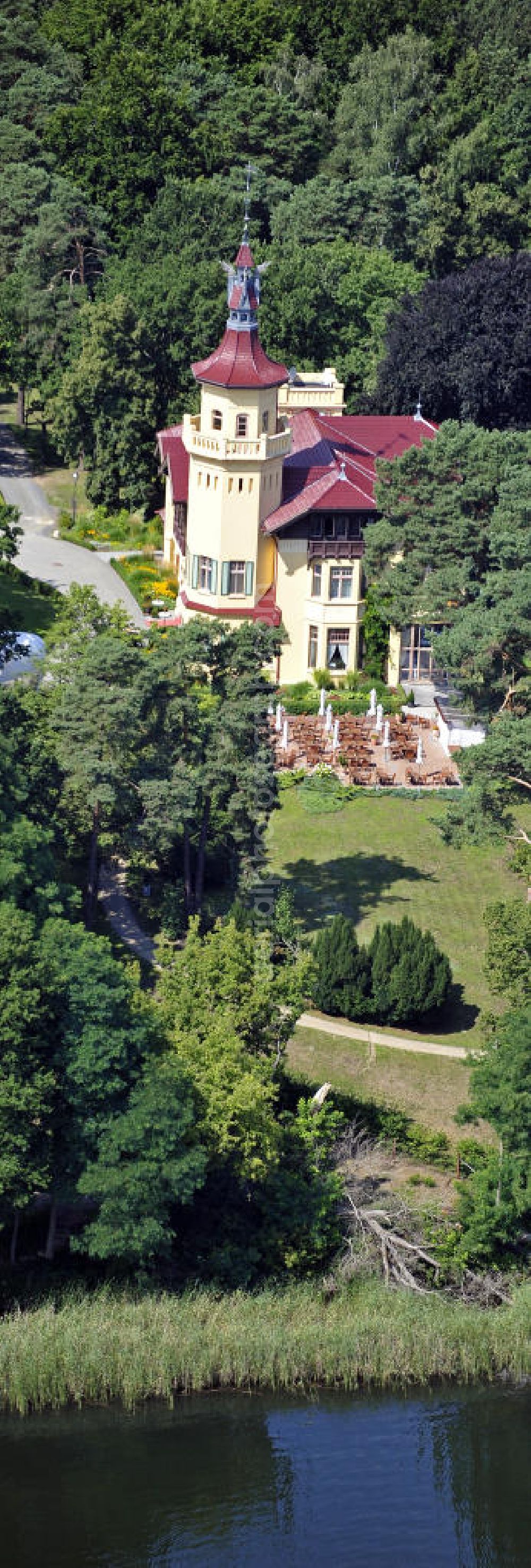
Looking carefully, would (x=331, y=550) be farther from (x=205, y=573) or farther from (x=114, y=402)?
(x=114, y=402)

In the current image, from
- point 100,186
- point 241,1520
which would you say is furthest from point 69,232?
point 241,1520

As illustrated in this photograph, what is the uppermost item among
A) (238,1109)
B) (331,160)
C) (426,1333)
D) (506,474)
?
(331,160)

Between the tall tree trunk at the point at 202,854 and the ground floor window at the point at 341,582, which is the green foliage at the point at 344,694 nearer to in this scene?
the ground floor window at the point at 341,582

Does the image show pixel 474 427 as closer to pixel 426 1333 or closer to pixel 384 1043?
pixel 384 1043

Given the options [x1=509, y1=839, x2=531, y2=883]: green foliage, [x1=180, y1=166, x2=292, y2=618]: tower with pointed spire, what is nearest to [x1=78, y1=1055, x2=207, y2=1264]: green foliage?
[x1=509, y1=839, x2=531, y2=883]: green foliage

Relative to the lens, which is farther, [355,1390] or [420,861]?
[420,861]

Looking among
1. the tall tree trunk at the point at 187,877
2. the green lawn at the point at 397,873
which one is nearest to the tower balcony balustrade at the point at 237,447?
the green lawn at the point at 397,873

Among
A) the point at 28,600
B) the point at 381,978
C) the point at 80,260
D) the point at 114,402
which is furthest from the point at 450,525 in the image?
the point at 80,260

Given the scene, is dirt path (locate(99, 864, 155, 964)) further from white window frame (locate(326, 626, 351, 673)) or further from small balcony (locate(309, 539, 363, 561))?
small balcony (locate(309, 539, 363, 561))
